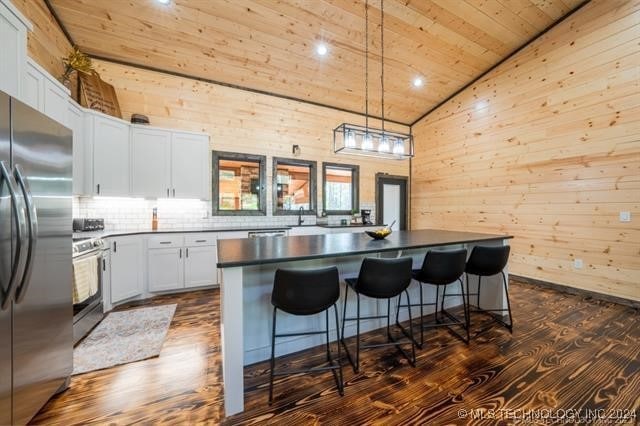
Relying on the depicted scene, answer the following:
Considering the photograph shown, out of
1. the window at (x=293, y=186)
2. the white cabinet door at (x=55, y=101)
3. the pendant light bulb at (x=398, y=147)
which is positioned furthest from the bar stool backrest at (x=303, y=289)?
the window at (x=293, y=186)

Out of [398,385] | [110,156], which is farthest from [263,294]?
[110,156]

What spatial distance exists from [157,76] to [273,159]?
2214 mm

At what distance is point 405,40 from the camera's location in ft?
12.9

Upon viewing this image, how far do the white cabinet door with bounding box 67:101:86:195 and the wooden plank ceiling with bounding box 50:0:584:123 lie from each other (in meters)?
1.19

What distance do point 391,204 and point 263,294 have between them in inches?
194

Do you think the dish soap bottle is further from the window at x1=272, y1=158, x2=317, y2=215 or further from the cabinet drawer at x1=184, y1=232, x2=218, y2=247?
the window at x1=272, y1=158, x2=317, y2=215

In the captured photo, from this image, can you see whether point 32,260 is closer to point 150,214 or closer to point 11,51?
point 11,51

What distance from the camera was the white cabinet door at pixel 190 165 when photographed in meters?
4.00

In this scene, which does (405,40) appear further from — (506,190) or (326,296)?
(326,296)

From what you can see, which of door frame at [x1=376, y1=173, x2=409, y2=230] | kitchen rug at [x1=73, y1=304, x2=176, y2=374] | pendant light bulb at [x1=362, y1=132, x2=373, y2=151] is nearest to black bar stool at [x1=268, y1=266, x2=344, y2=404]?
kitchen rug at [x1=73, y1=304, x2=176, y2=374]

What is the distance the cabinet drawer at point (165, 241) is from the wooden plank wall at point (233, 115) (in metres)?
1.67

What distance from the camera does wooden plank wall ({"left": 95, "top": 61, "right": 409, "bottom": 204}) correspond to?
396 centimetres

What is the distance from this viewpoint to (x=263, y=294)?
2117 millimetres

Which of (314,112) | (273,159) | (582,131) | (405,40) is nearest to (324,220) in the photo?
(273,159)
